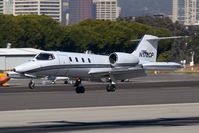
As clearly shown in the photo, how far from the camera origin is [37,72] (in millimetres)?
50375

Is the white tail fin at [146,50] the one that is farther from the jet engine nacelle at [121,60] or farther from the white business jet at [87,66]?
the jet engine nacelle at [121,60]

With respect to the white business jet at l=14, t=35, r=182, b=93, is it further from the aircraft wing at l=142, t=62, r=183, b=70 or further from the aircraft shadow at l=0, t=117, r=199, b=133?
the aircraft shadow at l=0, t=117, r=199, b=133

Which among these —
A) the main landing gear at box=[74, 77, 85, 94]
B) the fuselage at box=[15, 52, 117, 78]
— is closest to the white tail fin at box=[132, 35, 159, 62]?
the fuselage at box=[15, 52, 117, 78]

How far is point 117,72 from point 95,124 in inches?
932

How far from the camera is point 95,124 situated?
29766 millimetres

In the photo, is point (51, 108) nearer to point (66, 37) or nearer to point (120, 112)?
point (120, 112)

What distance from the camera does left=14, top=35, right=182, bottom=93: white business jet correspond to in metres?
50.2

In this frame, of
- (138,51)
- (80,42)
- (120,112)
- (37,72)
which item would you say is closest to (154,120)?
(120,112)

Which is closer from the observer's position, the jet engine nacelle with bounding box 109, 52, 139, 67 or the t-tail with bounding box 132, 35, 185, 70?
the jet engine nacelle with bounding box 109, 52, 139, 67

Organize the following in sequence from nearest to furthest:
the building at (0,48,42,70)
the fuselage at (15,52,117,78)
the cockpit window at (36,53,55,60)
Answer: the fuselage at (15,52,117,78), the cockpit window at (36,53,55,60), the building at (0,48,42,70)

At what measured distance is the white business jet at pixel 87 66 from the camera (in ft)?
165

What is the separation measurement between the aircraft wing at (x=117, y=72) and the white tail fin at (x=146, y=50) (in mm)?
2932

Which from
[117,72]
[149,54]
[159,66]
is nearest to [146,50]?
[149,54]

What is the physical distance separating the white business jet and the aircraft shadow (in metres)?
19.5
